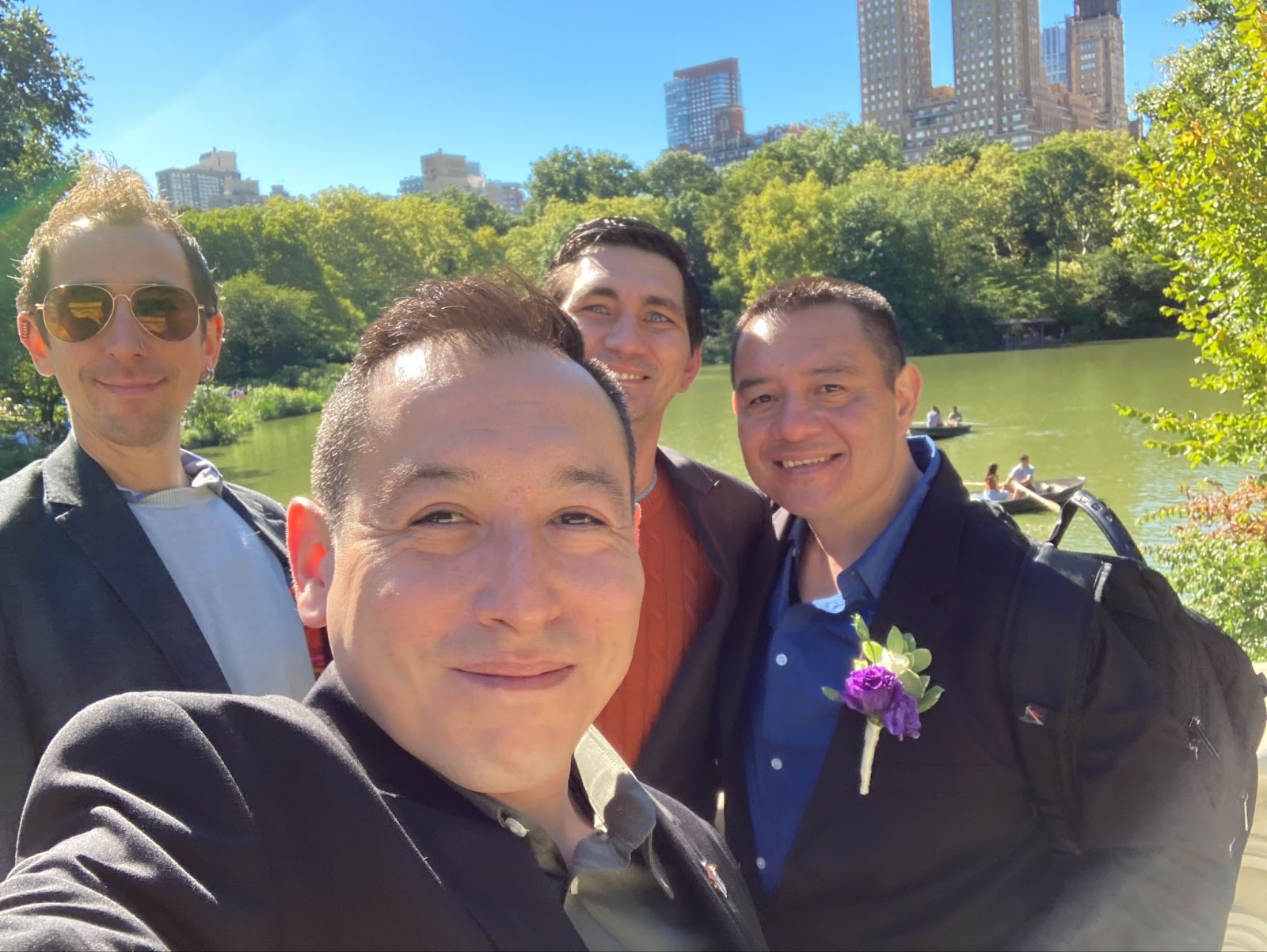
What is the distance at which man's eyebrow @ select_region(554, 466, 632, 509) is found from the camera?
114 centimetres

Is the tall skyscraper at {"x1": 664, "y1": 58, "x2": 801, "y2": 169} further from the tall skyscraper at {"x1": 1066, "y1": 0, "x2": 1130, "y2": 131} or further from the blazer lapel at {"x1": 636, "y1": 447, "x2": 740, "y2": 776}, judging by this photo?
the blazer lapel at {"x1": 636, "y1": 447, "x2": 740, "y2": 776}

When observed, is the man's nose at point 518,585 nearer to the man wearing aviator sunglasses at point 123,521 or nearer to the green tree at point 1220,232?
the man wearing aviator sunglasses at point 123,521

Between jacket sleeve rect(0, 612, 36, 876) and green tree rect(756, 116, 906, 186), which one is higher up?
green tree rect(756, 116, 906, 186)

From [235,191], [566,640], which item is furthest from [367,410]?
[235,191]

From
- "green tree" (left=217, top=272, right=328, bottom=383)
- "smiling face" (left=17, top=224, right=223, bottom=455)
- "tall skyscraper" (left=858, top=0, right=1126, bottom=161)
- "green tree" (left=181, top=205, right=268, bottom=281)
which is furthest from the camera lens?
"tall skyscraper" (left=858, top=0, right=1126, bottom=161)

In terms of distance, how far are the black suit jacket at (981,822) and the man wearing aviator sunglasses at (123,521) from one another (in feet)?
3.71

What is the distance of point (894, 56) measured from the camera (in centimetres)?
12000

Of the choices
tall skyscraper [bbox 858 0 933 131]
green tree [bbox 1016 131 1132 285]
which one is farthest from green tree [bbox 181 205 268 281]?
tall skyscraper [bbox 858 0 933 131]

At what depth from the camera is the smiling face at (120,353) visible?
2.02 metres

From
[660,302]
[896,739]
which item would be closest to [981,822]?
[896,739]

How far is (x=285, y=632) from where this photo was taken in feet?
6.70

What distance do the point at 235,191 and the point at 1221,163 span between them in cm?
15713

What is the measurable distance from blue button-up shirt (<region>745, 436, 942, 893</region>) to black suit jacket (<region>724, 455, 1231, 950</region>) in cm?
6

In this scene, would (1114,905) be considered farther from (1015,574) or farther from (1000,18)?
(1000,18)
